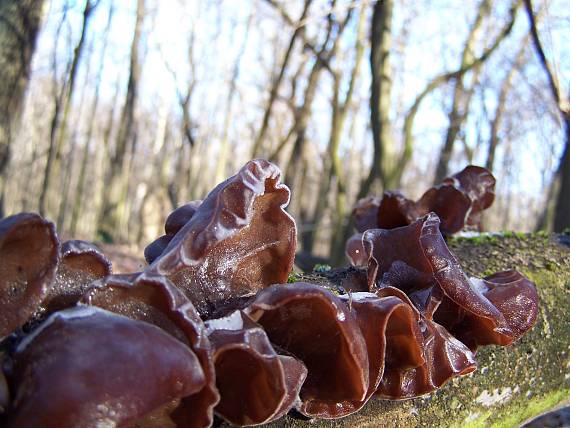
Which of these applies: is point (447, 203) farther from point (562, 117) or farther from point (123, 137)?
point (123, 137)

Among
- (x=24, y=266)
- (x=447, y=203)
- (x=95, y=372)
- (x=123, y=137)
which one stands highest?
(x=123, y=137)

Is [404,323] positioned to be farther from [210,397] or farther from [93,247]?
[93,247]

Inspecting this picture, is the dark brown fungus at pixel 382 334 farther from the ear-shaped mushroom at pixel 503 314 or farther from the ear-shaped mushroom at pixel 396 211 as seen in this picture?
the ear-shaped mushroom at pixel 396 211

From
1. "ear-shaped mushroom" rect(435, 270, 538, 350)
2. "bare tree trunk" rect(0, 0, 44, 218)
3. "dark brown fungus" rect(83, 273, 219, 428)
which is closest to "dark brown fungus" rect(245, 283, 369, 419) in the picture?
"dark brown fungus" rect(83, 273, 219, 428)

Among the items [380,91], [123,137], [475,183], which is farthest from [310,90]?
[475,183]

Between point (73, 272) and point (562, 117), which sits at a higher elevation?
point (562, 117)

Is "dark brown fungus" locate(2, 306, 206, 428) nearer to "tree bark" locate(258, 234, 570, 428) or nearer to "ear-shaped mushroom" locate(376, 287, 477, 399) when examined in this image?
"tree bark" locate(258, 234, 570, 428)

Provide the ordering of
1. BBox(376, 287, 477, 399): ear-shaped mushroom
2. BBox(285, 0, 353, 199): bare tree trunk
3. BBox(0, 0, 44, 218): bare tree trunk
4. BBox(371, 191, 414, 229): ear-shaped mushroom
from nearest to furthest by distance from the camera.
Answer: BBox(376, 287, 477, 399): ear-shaped mushroom, BBox(371, 191, 414, 229): ear-shaped mushroom, BBox(0, 0, 44, 218): bare tree trunk, BBox(285, 0, 353, 199): bare tree trunk
